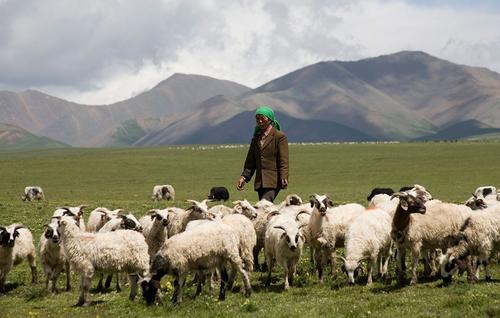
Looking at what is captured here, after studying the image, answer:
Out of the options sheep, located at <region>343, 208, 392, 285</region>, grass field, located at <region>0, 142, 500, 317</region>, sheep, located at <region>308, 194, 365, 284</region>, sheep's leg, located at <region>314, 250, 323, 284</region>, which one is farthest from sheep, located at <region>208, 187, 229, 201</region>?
sheep, located at <region>343, 208, 392, 285</region>

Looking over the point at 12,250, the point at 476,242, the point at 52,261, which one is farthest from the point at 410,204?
the point at 12,250

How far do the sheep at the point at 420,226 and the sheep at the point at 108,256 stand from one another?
5.27m

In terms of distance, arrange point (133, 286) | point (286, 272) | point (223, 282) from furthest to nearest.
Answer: point (286, 272), point (133, 286), point (223, 282)

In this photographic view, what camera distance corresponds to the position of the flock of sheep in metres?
12.1

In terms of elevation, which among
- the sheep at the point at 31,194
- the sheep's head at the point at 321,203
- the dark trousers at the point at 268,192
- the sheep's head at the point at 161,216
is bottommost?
the sheep at the point at 31,194

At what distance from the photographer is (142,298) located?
1231 cm

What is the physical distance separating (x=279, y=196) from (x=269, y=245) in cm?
3005

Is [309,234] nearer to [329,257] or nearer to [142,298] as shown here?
[329,257]

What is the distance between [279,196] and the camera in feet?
145

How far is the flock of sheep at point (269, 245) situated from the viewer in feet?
39.8

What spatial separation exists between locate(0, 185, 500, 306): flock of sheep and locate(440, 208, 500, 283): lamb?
0.02 metres

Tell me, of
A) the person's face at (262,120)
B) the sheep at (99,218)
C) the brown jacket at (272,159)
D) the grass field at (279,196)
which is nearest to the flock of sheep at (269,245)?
the grass field at (279,196)

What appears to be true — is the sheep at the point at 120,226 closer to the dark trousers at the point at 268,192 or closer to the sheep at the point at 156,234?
the sheep at the point at 156,234

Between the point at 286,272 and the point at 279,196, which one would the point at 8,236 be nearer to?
the point at 286,272
